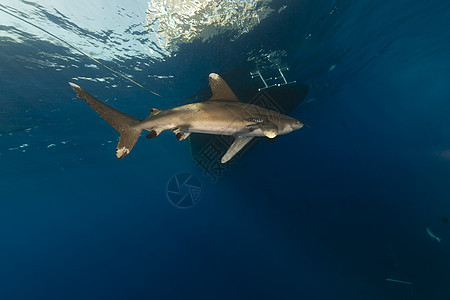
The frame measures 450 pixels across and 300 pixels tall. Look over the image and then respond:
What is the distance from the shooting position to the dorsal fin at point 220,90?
3.06 meters

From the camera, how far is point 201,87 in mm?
14742

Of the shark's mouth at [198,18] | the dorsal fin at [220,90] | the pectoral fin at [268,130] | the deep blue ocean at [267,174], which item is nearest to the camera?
the pectoral fin at [268,130]

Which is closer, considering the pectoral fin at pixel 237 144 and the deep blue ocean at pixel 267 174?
the pectoral fin at pixel 237 144

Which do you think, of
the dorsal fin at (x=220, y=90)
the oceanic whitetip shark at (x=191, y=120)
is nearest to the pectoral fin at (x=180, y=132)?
the oceanic whitetip shark at (x=191, y=120)

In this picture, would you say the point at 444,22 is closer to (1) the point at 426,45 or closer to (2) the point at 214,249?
(1) the point at 426,45

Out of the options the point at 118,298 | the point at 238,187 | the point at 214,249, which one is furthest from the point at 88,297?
the point at 238,187

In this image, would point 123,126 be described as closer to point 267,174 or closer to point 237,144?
point 237,144

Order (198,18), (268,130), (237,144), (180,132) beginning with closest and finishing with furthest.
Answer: (268,130)
(180,132)
(237,144)
(198,18)

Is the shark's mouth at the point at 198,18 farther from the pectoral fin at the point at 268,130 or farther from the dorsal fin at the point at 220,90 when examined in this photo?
the pectoral fin at the point at 268,130

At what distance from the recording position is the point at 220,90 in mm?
3146

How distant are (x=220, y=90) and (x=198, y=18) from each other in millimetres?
6821

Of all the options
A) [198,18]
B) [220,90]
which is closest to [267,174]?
[198,18]

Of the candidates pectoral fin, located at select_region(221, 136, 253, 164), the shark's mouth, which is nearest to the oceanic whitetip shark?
pectoral fin, located at select_region(221, 136, 253, 164)

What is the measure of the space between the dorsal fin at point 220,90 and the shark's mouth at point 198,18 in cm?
624
